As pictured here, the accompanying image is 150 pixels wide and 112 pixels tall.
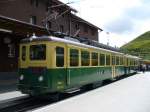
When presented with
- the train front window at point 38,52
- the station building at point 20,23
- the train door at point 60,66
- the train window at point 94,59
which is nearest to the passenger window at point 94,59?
the train window at point 94,59

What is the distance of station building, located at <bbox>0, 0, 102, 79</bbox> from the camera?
2120 cm

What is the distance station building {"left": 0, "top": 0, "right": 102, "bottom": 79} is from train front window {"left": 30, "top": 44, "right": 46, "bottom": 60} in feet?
15.7

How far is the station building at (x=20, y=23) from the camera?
2120 centimetres

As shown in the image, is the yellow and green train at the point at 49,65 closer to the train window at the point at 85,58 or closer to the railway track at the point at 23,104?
the train window at the point at 85,58

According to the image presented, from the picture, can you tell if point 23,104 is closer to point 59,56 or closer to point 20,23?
point 59,56

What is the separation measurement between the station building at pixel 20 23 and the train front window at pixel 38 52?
15.7 feet

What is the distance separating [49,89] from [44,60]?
1.23 meters

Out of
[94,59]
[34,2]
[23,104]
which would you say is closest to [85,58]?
[94,59]

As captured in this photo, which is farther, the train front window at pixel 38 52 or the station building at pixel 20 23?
the station building at pixel 20 23

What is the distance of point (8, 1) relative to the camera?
97.0ft

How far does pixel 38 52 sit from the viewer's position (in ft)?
46.7

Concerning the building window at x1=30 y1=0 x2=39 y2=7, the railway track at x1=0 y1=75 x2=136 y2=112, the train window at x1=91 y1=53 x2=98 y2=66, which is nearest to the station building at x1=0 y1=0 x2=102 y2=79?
the building window at x1=30 y1=0 x2=39 y2=7

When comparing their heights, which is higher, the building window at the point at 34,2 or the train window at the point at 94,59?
the building window at the point at 34,2

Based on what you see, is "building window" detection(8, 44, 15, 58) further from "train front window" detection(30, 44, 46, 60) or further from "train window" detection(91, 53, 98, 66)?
"train front window" detection(30, 44, 46, 60)
